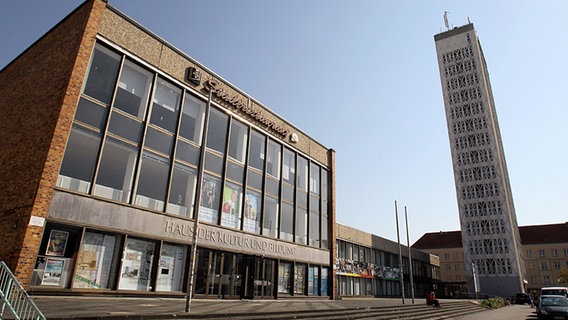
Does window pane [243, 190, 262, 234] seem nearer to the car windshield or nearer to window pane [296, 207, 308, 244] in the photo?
window pane [296, 207, 308, 244]

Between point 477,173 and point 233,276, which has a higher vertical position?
point 477,173

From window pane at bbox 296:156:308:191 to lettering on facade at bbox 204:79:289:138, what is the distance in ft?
9.86

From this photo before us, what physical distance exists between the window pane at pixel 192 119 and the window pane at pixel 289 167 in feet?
27.3

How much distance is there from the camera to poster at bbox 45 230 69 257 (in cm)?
1264

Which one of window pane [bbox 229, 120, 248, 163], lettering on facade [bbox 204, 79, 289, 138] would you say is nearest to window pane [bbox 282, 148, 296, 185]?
lettering on facade [bbox 204, 79, 289, 138]

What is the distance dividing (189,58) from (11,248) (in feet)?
40.6

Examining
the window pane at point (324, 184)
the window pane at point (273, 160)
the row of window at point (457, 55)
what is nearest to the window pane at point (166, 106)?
the window pane at point (273, 160)

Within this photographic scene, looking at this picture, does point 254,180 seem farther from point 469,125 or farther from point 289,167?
point 469,125

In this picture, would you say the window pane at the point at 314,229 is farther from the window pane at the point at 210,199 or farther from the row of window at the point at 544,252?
the row of window at the point at 544,252

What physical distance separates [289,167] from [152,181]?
12270 mm

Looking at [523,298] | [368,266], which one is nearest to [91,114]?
[368,266]

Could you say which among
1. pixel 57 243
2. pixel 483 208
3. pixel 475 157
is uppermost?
pixel 475 157

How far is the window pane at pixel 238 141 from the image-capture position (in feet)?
72.2

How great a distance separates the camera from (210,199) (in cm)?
1958
